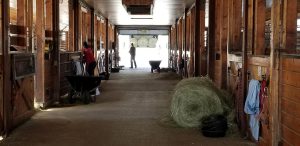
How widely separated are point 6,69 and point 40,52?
2.65 m

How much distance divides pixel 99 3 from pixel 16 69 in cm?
793

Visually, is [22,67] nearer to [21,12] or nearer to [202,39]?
[21,12]

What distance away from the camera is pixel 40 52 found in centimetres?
855

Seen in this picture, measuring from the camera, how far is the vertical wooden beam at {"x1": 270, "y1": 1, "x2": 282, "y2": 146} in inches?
178

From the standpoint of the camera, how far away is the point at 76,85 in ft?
30.7

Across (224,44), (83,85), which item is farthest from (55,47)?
(224,44)

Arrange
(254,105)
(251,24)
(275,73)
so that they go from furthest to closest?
(251,24)
(254,105)
(275,73)

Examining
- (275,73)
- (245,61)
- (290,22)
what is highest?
(290,22)

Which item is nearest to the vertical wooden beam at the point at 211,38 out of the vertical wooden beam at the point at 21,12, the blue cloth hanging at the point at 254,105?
the blue cloth hanging at the point at 254,105

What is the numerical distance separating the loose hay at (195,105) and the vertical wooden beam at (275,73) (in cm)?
177

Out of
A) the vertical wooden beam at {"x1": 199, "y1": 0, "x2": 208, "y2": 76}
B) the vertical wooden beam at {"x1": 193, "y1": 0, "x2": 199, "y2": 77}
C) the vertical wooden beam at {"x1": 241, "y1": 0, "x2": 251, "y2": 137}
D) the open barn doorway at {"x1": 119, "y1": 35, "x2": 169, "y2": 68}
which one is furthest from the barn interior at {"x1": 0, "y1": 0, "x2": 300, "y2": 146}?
the open barn doorway at {"x1": 119, "y1": 35, "x2": 169, "y2": 68}

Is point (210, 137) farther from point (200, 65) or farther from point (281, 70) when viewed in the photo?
point (200, 65)

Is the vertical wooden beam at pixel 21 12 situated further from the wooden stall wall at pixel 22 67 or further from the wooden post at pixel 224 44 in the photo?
the wooden post at pixel 224 44

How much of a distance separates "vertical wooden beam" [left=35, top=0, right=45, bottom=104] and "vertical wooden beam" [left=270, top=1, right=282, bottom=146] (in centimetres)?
513
